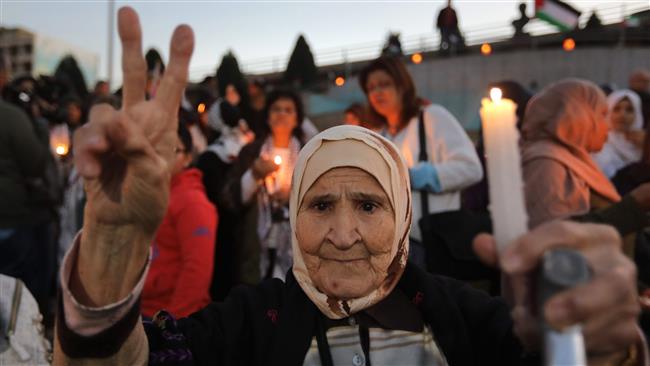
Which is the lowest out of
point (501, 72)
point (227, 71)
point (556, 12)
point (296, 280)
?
point (296, 280)

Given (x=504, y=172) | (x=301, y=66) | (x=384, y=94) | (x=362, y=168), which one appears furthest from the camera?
(x=301, y=66)

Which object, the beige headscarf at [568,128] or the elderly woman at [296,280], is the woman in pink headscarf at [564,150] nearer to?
the beige headscarf at [568,128]

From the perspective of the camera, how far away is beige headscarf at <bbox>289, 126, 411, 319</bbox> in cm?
206

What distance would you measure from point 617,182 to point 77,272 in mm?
4201

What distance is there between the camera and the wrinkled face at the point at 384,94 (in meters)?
4.36

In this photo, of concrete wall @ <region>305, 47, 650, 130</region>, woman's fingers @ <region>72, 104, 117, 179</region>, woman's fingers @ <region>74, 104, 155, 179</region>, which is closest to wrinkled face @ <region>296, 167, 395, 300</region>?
woman's fingers @ <region>74, 104, 155, 179</region>

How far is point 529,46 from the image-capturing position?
28.4 metres

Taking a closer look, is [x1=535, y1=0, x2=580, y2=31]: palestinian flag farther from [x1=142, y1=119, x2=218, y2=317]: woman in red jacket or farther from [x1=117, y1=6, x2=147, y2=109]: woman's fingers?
[x1=117, y1=6, x2=147, y2=109]: woman's fingers

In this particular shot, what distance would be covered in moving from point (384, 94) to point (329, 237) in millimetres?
2563

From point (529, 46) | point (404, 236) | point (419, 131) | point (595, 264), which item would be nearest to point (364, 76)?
point (419, 131)

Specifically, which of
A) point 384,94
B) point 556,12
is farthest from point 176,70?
point 556,12

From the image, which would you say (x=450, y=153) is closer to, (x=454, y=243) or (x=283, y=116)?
(x=454, y=243)

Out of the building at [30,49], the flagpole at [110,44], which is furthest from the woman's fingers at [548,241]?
the building at [30,49]

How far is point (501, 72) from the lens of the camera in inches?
1093
